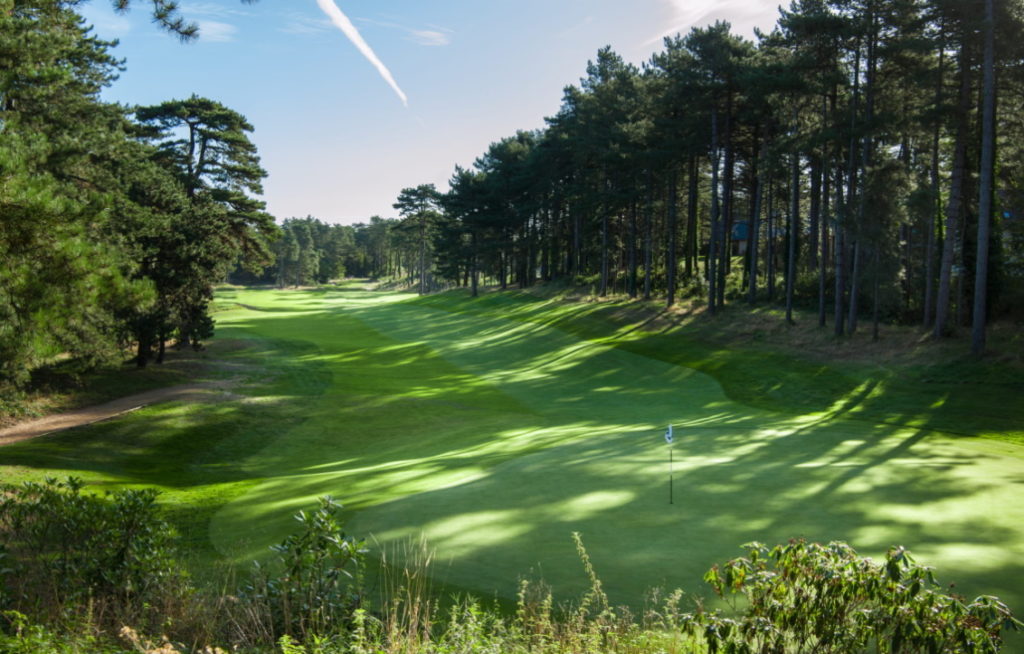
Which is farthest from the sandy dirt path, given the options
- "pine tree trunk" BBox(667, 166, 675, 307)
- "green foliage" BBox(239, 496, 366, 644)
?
"pine tree trunk" BBox(667, 166, 675, 307)

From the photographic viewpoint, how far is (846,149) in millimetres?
31781

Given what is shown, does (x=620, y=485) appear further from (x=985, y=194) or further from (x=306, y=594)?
(x=985, y=194)

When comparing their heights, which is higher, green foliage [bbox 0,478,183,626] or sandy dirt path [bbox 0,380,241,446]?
green foliage [bbox 0,478,183,626]

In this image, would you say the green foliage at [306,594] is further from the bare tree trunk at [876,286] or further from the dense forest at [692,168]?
the bare tree trunk at [876,286]

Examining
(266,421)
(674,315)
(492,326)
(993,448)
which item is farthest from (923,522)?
(492,326)

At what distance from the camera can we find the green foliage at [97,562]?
18.5ft

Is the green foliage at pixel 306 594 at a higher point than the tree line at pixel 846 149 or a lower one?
lower

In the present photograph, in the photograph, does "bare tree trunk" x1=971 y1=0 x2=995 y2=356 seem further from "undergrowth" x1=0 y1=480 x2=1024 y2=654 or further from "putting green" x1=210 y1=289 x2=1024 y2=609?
"undergrowth" x1=0 y1=480 x2=1024 y2=654

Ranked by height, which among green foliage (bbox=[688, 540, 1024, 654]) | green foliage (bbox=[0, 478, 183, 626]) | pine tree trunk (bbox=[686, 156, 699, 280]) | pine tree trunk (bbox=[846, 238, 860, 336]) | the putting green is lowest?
the putting green

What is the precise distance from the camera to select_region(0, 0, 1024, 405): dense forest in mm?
10734

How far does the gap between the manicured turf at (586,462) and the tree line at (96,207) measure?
369cm

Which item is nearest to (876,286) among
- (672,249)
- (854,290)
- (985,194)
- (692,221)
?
(854,290)

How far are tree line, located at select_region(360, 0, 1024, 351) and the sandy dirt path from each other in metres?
25.6

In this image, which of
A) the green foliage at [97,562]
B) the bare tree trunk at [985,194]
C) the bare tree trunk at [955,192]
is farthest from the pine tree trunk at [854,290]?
the green foliage at [97,562]
